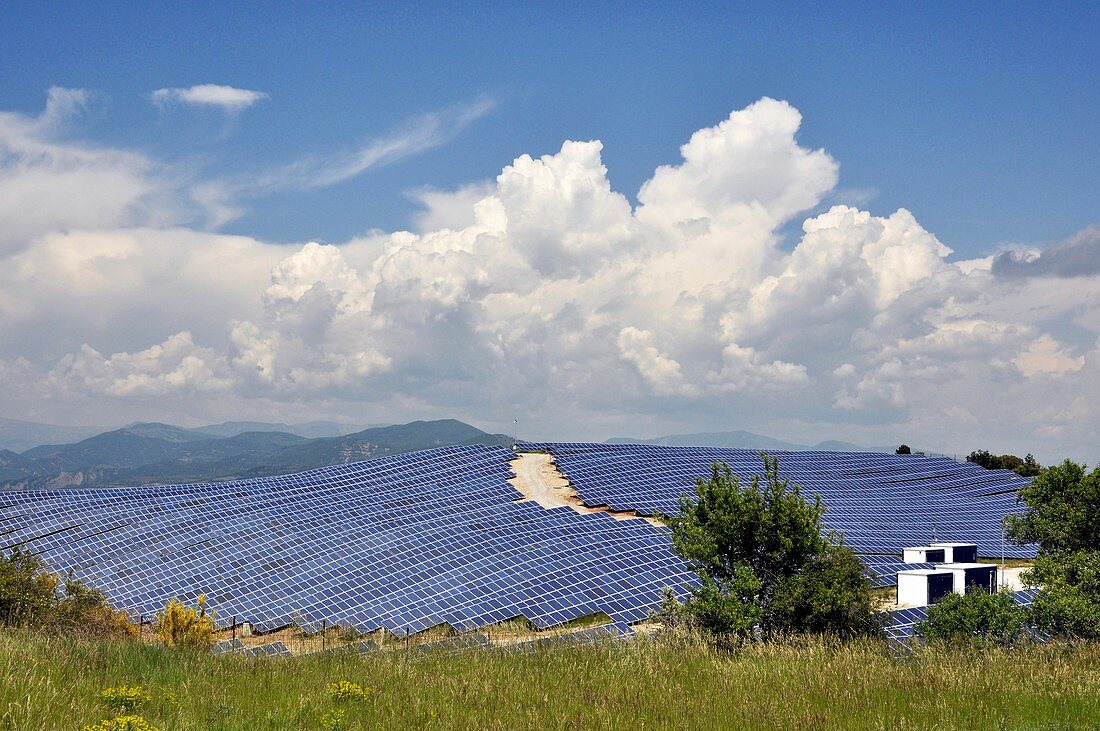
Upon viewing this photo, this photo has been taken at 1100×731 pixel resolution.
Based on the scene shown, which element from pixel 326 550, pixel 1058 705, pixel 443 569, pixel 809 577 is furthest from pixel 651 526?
pixel 1058 705

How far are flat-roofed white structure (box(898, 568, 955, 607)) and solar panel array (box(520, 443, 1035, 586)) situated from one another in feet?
6.85

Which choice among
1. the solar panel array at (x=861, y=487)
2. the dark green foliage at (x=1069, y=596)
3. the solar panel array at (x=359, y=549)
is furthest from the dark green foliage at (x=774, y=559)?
the solar panel array at (x=861, y=487)

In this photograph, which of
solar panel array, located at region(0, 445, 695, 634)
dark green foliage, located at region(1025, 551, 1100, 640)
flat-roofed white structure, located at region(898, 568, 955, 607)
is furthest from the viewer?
flat-roofed white structure, located at region(898, 568, 955, 607)

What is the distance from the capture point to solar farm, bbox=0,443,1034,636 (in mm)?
43812

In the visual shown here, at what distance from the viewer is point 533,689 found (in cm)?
1095

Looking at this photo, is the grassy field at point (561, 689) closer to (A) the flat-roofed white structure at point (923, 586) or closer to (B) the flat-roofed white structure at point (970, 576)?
(A) the flat-roofed white structure at point (923, 586)

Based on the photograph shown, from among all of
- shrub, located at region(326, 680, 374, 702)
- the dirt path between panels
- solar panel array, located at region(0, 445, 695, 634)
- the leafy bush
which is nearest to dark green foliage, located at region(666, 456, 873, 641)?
solar panel array, located at region(0, 445, 695, 634)

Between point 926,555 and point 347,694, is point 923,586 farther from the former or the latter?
point 347,694

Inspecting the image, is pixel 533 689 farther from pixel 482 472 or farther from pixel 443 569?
pixel 482 472

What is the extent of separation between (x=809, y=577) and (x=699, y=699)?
17.2 metres

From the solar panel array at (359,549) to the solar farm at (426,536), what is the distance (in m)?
0.15

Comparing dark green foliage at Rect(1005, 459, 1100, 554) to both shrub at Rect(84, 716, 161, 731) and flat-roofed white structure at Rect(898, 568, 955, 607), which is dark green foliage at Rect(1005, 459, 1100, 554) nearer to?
flat-roofed white structure at Rect(898, 568, 955, 607)

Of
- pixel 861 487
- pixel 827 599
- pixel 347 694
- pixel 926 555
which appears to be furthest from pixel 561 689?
pixel 861 487

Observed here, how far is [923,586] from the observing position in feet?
145
